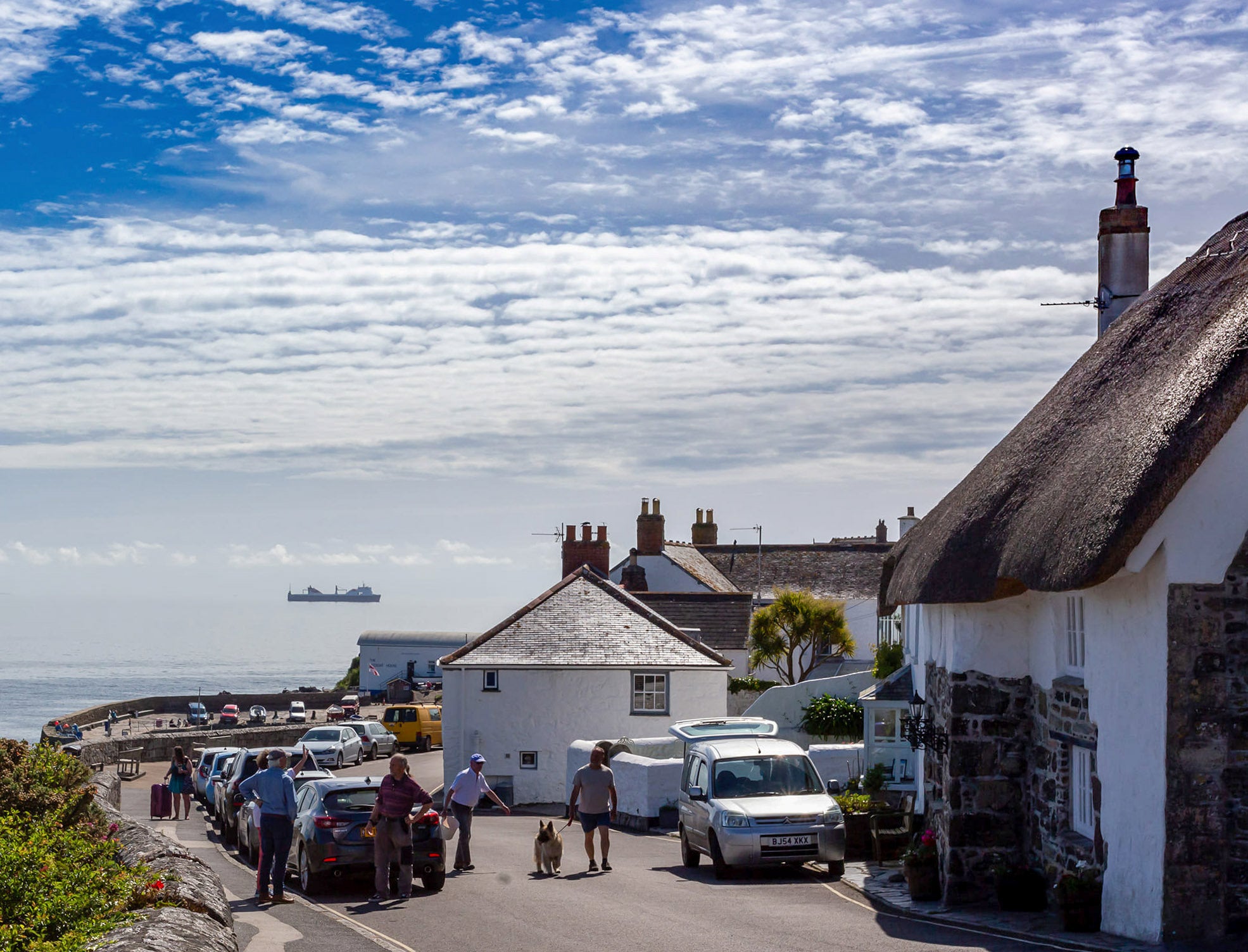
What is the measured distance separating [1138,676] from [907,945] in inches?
138

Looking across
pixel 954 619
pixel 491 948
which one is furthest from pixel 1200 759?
pixel 491 948

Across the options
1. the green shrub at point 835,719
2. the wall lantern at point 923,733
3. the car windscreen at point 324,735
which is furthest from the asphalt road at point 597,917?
the car windscreen at point 324,735

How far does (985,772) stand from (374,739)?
35245 millimetres

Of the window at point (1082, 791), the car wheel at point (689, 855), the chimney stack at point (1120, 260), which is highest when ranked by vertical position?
the chimney stack at point (1120, 260)

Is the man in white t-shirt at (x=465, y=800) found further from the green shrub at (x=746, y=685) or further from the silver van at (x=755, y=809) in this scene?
the green shrub at (x=746, y=685)

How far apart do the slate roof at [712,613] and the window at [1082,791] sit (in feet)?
111

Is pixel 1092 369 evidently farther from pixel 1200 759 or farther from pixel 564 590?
pixel 564 590

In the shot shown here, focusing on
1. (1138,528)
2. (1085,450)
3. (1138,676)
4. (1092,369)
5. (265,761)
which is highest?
(1092,369)

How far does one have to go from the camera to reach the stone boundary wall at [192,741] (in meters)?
47.1

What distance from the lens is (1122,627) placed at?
14.1 m

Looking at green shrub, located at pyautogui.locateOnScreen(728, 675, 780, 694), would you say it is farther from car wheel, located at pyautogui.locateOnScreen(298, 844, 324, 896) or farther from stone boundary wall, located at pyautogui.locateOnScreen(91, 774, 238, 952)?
stone boundary wall, located at pyautogui.locateOnScreen(91, 774, 238, 952)

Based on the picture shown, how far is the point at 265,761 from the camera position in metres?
17.6

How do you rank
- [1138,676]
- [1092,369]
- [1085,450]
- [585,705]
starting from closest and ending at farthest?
[1138,676], [1085,450], [1092,369], [585,705]

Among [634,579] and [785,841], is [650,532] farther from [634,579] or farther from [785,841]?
[785,841]
